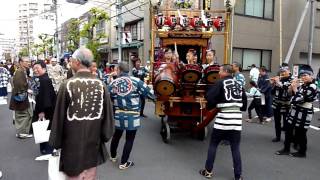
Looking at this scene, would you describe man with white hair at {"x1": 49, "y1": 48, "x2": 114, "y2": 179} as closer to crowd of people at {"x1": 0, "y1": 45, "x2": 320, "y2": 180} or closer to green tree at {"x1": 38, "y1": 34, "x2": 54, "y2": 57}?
crowd of people at {"x1": 0, "y1": 45, "x2": 320, "y2": 180}

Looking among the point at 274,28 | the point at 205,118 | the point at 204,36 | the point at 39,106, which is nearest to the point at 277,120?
the point at 205,118

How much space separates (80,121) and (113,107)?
2295 mm

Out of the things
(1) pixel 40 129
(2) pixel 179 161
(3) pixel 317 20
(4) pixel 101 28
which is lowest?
(2) pixel 179 161

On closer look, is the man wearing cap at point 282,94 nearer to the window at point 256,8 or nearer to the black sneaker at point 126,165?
the black sneaker at point 126,165

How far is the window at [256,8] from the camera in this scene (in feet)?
64.5

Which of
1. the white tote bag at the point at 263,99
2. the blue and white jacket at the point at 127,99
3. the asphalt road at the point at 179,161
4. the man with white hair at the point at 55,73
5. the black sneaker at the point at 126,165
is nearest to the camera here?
the asphalt road at the point at 179,161

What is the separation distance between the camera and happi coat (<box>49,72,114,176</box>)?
331 cm

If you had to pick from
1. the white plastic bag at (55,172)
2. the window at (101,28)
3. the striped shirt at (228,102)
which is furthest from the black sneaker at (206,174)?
the window at (101,28)

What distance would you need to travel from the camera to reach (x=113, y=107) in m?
5.62

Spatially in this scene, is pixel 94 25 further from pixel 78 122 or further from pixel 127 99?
pixel 78 122

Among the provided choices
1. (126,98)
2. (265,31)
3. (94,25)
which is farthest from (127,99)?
(94,25)

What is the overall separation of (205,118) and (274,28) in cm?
1589

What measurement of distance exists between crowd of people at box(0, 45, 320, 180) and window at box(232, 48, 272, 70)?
9.20m

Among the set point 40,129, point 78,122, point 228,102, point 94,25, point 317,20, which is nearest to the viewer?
point 78,122
